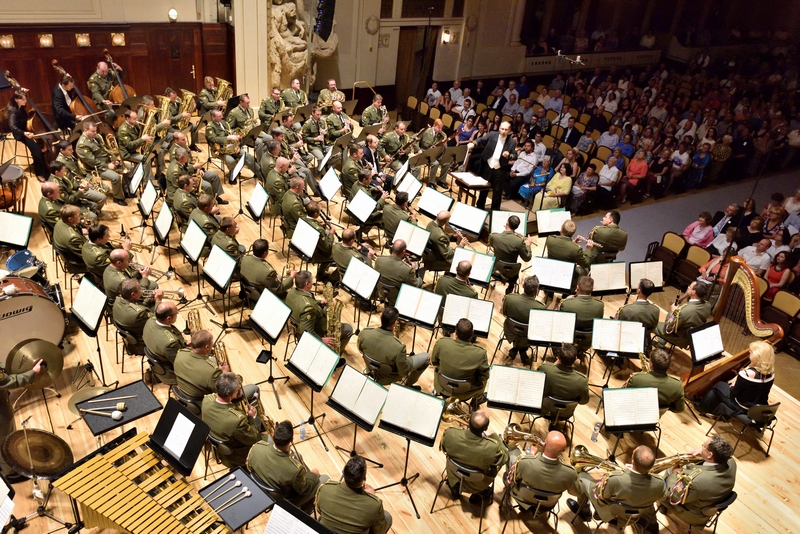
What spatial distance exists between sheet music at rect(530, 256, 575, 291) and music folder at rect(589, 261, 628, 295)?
331mm

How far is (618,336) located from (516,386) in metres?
1.71

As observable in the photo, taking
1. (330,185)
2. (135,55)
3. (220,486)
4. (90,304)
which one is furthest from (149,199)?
(135,55)

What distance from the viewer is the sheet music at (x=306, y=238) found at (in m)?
8.11

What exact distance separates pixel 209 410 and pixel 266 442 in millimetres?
644

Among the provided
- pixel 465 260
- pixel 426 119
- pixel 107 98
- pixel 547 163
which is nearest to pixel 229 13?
pixel 107 98

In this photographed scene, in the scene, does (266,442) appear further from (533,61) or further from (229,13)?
(533,61)

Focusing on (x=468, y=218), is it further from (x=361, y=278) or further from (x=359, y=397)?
(x=359, y=397)

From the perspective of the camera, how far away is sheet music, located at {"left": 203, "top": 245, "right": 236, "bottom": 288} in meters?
7.23

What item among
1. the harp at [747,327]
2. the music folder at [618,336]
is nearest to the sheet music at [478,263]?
the music folder at [618,336]

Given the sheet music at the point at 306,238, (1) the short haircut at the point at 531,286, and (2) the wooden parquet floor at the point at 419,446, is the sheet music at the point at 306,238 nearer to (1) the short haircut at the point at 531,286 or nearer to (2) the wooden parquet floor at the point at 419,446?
(2) the wooden parquet floor at the point at 419,446

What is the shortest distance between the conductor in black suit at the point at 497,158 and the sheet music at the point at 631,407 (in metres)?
5.82

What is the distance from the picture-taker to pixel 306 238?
27.0 ft

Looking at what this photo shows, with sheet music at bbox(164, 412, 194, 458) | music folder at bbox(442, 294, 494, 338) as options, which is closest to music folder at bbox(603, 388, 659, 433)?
music folder at bbox(442, 294, 494, 338)

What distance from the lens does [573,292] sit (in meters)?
8.45
